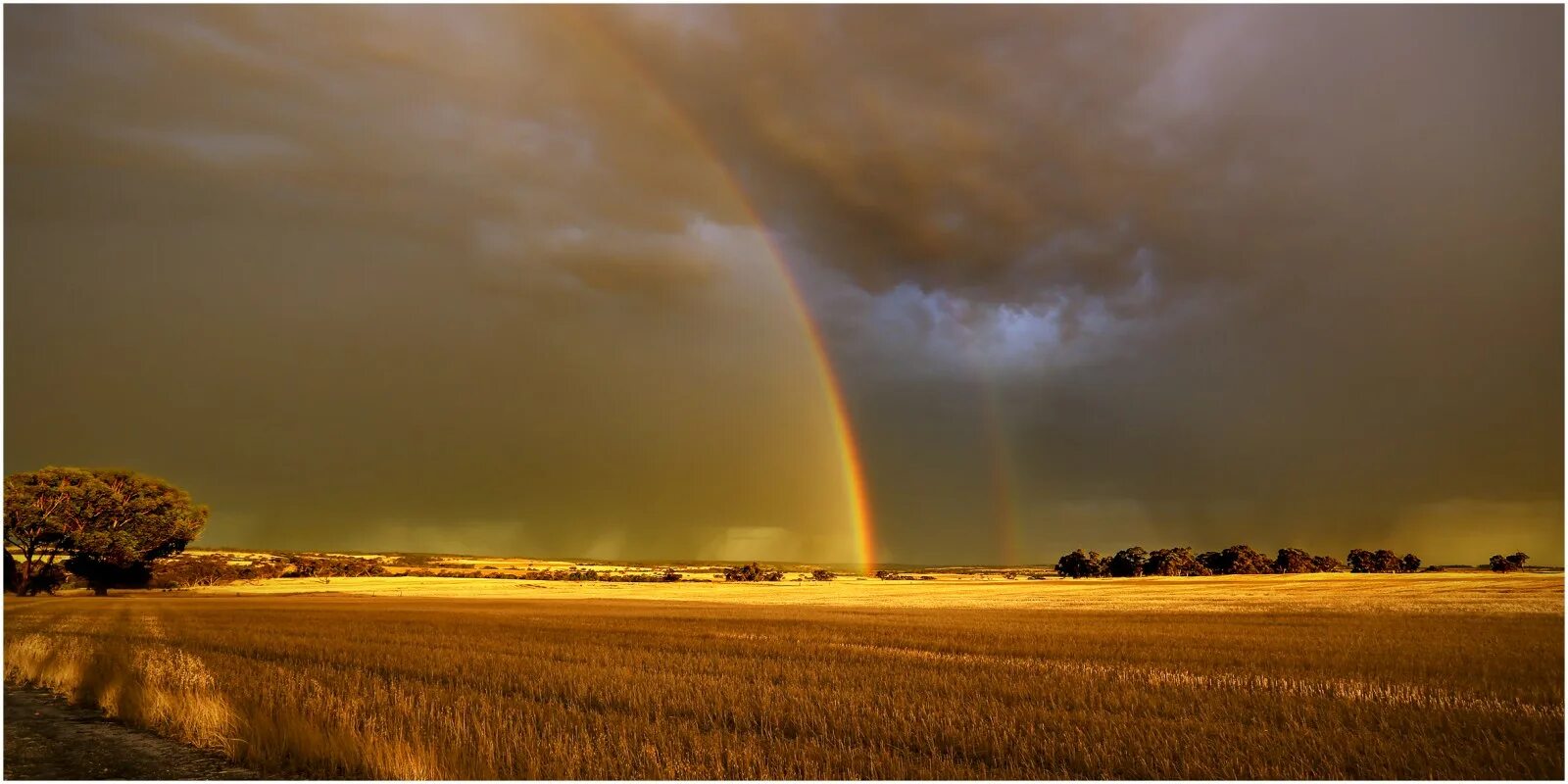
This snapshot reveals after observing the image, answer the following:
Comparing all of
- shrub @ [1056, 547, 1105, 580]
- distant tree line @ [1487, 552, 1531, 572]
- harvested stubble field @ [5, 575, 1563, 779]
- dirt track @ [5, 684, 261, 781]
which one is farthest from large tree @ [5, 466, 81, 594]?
distant tree line @ [1487, 552, 1531, 572]

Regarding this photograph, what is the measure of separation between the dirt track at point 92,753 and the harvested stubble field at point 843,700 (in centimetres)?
44

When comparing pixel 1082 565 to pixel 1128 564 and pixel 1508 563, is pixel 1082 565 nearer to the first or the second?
pixel 1128 564

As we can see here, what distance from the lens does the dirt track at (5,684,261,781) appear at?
11.3 m

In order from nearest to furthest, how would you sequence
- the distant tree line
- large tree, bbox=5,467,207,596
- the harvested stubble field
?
the harvested stubble field < large tree, bbox=5,467,207,596 < the distant tree line

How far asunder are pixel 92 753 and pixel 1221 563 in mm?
192936

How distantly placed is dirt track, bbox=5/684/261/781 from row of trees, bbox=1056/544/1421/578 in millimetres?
171356

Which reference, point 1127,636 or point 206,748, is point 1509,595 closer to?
→ point 1127,636

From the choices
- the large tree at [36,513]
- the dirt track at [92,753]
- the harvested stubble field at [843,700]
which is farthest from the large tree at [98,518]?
the dirt track at [92,753]

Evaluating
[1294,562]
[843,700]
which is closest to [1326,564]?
[1294,562]

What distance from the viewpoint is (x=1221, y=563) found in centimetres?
17700

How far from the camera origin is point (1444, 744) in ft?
40.4

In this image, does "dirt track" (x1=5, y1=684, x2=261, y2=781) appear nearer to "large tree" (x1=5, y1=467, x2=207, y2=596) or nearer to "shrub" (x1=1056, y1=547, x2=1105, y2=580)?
"large tree" (x1=5, y1=467, x2=207, y2=596)

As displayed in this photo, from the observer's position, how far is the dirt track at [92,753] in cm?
1129

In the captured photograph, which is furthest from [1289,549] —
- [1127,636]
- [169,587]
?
[169,587]
